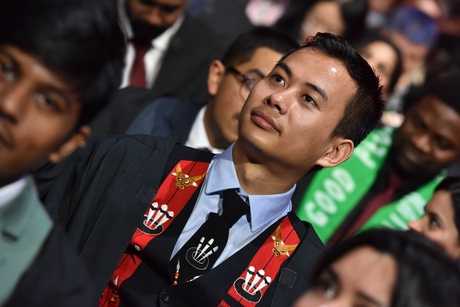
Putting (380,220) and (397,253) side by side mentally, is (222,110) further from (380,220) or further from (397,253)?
(397,253)

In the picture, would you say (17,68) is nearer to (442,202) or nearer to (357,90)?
(357,90)

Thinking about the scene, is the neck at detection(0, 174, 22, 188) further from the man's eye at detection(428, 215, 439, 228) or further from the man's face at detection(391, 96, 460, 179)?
the man's face at detection(391, 96, 460, 179)

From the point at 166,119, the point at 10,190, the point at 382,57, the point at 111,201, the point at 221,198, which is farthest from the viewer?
the point at 382,57

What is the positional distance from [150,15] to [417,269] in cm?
257

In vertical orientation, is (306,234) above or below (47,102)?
below

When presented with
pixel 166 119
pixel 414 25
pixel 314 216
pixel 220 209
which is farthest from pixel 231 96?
pixel 414 25

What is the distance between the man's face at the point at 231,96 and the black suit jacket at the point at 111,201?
77 cm

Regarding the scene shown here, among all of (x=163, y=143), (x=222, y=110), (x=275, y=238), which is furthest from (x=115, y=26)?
(x=222, y=110)

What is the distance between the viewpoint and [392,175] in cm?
397

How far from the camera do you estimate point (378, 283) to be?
1753mm

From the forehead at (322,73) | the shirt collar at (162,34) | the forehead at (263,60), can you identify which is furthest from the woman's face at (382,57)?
the forehead at (322,73)

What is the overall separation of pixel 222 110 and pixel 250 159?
2.66ft

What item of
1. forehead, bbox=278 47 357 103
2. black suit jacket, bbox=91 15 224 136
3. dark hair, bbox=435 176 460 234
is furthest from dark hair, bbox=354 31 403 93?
forehead, bbox=278 47 357 103

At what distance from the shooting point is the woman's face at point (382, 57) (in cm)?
476
